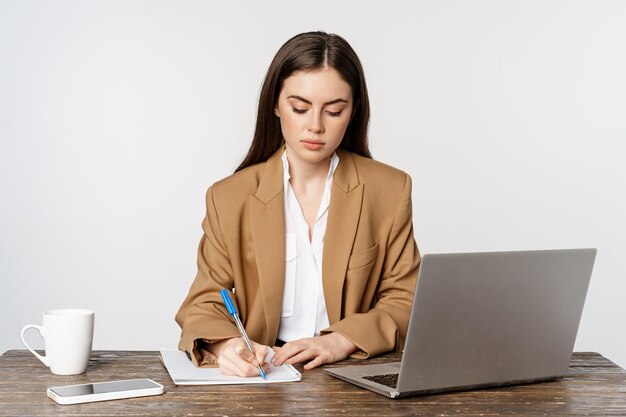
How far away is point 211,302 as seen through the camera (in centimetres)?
231

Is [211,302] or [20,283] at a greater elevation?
[211,302]

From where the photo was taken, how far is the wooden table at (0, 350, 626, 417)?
63.6 inches

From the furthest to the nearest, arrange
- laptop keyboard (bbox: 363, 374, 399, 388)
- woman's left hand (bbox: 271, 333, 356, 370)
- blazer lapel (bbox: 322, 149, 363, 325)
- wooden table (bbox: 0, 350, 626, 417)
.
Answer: blazer lapel (bbox: 322, 149, 363, 325) → woman's left hand (bbox: 271, 333, 356, 370) → laptop keyboard (bbox: 363, 374, 399, 388) → wooden table (bbox: 0, 350, 626, 417)

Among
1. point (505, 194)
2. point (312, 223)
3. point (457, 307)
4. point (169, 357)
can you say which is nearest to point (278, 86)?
point (312, 223)

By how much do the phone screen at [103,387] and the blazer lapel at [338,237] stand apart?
819 mm

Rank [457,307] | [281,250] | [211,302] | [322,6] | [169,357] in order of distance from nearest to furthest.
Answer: [457,307] < [169,357] < [211,302] < [281,250] < [322,6]

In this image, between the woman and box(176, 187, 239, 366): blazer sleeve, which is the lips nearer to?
the woman

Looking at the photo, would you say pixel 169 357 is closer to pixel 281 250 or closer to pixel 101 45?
pixel 281 250

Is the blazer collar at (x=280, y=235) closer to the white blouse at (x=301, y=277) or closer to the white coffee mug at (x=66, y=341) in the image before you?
the white blouse at (x=301, y=277)

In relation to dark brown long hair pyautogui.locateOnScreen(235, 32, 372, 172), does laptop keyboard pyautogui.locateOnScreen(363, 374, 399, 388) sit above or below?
below

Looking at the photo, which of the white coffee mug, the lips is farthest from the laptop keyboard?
the lips

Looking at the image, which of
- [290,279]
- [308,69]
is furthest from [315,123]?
[290,279]

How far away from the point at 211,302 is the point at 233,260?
0.62 feet

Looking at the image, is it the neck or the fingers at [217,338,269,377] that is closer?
the fingers at [217,338,269,377]
